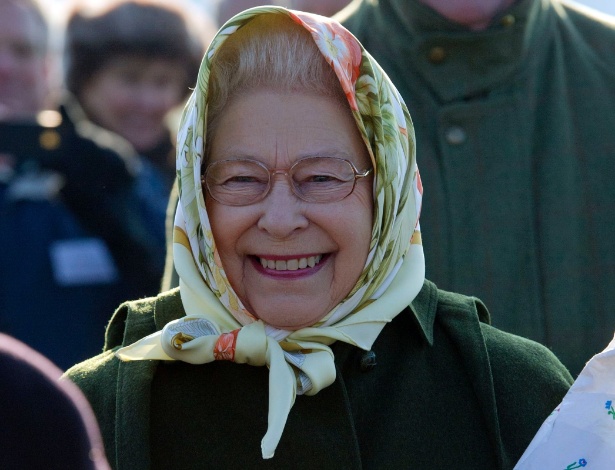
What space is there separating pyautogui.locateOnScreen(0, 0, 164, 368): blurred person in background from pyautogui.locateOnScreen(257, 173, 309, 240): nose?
211 centimetres

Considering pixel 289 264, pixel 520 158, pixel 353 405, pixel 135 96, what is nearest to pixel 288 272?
pixel 289 264

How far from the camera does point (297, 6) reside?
6.00 metres

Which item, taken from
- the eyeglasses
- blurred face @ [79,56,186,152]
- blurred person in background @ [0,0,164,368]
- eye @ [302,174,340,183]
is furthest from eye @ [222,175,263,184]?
blurred face @ [79,56,186,152]

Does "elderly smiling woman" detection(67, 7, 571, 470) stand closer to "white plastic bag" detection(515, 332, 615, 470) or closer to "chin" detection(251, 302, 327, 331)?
"chin" detection(251, 302, 327, 331)

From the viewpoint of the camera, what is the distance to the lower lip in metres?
3.21

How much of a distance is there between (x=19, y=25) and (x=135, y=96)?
682mm

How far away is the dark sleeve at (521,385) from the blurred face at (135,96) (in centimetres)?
303

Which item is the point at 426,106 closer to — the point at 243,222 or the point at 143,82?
the point at 243,222

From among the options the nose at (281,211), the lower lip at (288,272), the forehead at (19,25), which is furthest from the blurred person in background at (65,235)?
the nose at (281,211)

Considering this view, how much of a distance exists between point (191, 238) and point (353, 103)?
528mm

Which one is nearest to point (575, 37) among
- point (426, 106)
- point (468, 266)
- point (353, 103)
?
point (426, 106)

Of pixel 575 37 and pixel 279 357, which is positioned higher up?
pixel 575 37

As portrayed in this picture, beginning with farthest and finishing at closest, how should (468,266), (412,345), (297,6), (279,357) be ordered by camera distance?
1. (297,6)
2. (468,266)
3. (412,345)
4. (279,357)

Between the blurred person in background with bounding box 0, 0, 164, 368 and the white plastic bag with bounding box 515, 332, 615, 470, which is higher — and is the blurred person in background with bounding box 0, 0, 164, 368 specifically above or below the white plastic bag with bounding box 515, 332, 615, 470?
below
